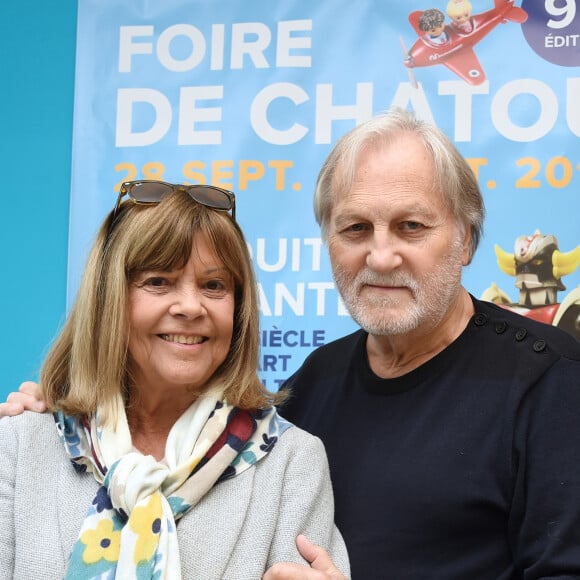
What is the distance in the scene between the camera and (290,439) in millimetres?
1953

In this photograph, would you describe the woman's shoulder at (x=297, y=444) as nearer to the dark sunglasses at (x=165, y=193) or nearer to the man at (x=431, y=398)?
the man at (x=431, y=398)

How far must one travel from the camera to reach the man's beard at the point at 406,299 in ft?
6.68

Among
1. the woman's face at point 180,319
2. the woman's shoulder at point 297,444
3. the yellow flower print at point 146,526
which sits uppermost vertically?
the woman's face at point 180,319

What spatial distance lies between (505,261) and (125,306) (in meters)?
1.24

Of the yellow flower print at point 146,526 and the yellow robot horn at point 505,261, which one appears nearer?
the yellow flower print at point 146,526

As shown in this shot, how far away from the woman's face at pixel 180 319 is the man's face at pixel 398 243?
29cm

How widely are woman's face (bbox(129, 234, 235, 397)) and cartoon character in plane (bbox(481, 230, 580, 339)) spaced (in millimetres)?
1055

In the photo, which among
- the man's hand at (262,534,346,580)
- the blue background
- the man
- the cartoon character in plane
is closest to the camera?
the man's hand at (262,534,346,580)

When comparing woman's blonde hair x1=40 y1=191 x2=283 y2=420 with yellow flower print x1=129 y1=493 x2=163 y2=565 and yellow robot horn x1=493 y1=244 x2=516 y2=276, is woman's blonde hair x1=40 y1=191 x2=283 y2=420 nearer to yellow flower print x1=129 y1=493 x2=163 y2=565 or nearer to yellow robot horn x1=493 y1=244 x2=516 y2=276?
yellow flower print x1=129 y1=493 x2=163 y2=565

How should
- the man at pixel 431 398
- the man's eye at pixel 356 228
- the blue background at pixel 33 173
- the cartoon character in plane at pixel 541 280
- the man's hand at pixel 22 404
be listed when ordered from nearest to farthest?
the man at pixel 431 398 < the man's hand at pixel 22 404 < the man's eye at pixel 356 228 < the cartoon character in plane at pixel 541 280 < the blue background at pixel 33 173

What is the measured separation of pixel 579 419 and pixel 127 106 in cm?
173

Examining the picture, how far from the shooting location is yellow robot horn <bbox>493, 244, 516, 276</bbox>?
2.73m

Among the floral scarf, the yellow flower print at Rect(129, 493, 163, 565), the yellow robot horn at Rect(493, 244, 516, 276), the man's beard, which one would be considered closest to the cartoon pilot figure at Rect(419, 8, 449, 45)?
the yellow robot horn at Rect(493, 244, 516, 276)

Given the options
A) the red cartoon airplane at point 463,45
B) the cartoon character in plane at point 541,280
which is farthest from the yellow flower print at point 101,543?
the red cartoon airplane at point 463,45
